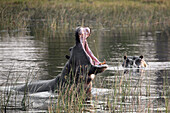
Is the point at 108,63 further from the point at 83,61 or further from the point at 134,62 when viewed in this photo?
the point at 83,61

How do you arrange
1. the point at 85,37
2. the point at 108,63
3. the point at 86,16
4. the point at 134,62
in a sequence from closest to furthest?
the point at 85,37, the point at 134,62, the point at 108,63, the point at 86,16

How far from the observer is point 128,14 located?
26.0m

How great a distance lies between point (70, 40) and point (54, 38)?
110cm

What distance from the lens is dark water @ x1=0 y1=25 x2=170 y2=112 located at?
23.6 feet

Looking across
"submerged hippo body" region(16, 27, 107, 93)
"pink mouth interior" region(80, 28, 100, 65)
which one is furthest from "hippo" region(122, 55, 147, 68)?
"pink mouth interior" region(80, 28, 100, 65)

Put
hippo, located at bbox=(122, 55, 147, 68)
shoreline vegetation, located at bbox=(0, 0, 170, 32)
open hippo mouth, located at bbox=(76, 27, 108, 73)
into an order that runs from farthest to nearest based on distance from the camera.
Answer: shoreline vegetation, located at bbox=(0, 0, 170, 32), hippo, located at bbox=(122, 55, 147, 68), open hippo mouth, located at bbox=(76, 27, 108, 73)

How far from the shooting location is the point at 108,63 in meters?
12.2

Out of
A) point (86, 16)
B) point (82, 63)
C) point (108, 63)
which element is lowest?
point (108, 63)

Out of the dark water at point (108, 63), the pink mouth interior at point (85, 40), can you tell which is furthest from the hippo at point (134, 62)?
the pink mouth interior at point (85, 40)

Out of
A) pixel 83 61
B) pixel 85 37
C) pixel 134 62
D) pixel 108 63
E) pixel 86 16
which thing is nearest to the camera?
pixel 85 37

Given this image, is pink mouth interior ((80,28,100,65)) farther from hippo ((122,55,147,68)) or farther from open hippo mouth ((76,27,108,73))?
hippo ((122,55,147,68))

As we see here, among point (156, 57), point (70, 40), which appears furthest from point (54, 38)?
point (156, 57)

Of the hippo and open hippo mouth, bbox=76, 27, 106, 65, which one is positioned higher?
open hippo mouth, bbox=76, 27, 106, 65

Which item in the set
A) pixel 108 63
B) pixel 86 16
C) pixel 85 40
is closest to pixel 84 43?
pixel 85 40
